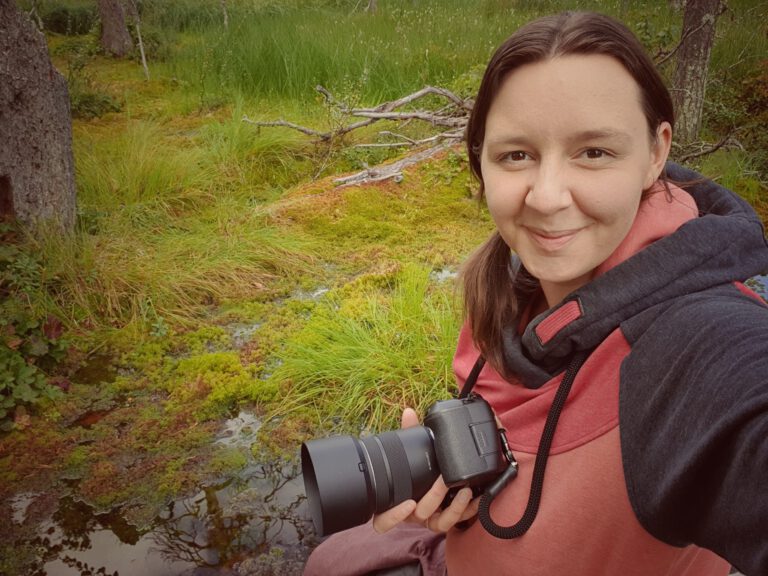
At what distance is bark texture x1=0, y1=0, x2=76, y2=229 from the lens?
3303 millimetres

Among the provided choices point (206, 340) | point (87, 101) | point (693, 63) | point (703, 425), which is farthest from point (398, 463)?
point (87, 101)

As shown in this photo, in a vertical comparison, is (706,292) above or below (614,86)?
below

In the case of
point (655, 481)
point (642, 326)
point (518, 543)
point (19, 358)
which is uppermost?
point (642, 326)

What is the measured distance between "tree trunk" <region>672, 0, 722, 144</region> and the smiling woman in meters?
3.91

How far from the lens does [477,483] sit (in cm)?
118

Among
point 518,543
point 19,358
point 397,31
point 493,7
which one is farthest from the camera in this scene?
point 493,7

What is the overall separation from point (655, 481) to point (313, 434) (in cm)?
190

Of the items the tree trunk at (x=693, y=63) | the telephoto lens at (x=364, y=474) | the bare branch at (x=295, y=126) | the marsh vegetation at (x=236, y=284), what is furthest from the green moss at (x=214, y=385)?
the tree trunk at (x=693, y=63)

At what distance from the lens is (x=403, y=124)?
5.14m

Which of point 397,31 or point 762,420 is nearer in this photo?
point 762,420

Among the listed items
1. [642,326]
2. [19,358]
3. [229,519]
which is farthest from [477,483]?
[19,358]

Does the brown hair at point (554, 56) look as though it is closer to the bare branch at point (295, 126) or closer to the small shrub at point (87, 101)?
the bare branch at point (295, 126)

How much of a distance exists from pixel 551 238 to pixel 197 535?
176cm

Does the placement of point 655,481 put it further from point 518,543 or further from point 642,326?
point 518,543
